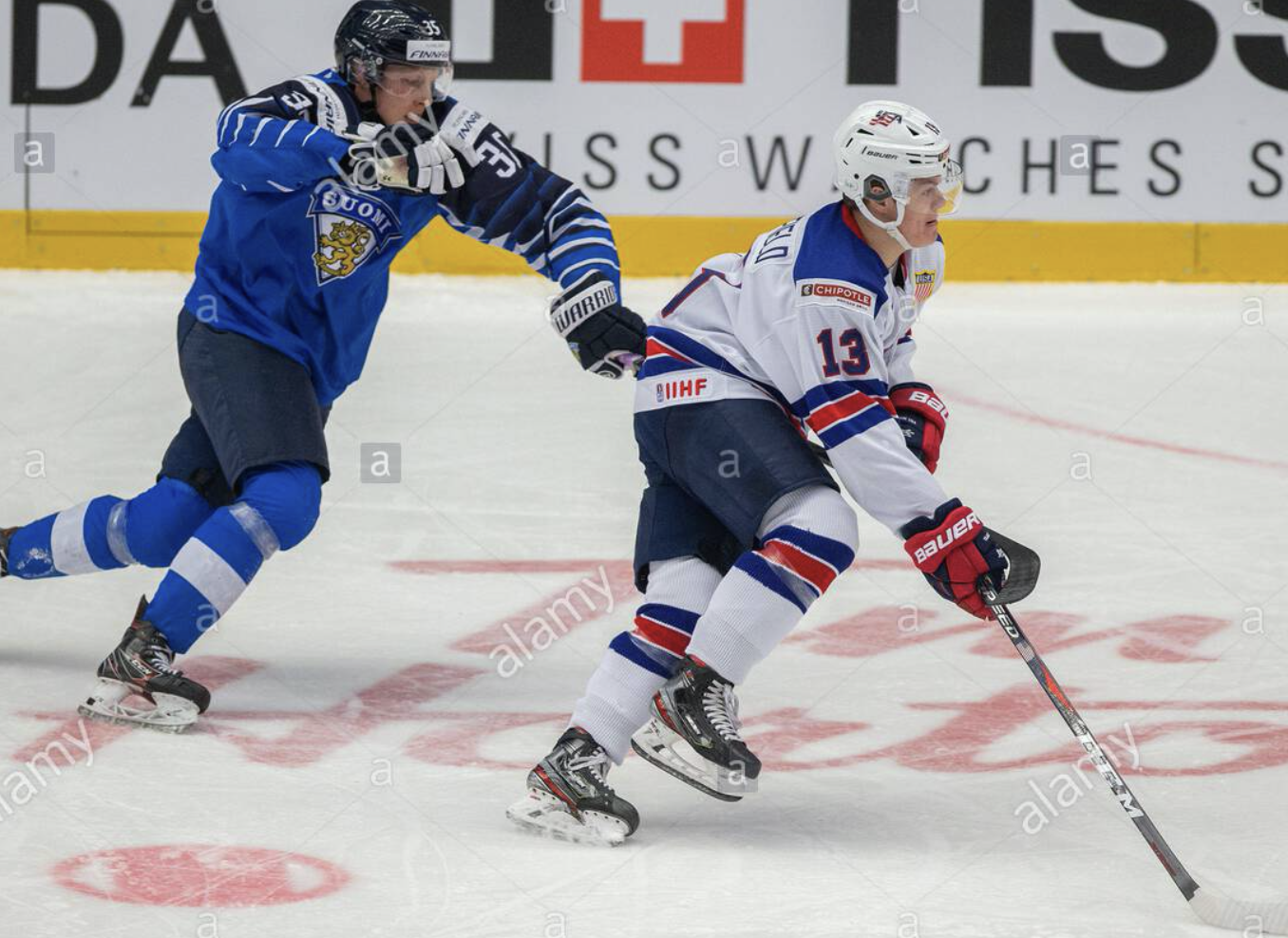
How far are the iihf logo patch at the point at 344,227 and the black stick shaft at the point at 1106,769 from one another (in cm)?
136

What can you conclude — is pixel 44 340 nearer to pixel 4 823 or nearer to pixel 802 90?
pixel 802 90

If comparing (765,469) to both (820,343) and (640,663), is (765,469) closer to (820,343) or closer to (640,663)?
(820,343)

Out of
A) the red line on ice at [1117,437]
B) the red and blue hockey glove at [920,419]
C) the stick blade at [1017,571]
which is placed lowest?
the red line on ice at [1117,437]

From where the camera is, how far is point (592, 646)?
3875 millimetres

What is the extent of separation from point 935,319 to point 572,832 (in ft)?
13.7

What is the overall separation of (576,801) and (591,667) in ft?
3.42

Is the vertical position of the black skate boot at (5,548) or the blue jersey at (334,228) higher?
the blue jersey at (334,228)

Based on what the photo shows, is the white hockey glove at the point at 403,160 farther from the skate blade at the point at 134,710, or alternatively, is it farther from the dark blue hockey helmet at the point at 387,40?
the skate blade at the point at 134,710

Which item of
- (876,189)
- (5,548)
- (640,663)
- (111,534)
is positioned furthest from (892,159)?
(5,548)

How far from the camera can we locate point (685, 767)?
9.29 feet

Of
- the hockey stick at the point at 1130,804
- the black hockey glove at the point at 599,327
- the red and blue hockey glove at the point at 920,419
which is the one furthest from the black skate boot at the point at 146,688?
the red and blue hockey glove at the point at 920,419

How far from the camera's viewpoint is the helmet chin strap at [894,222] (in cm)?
276

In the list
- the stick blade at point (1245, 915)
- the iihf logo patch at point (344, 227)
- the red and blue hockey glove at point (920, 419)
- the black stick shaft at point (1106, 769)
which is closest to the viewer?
the stick blade at point (1245, 915)

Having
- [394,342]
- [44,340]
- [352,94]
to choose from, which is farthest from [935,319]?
[352,94]
